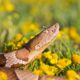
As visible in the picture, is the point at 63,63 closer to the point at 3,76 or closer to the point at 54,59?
the point at 54,59

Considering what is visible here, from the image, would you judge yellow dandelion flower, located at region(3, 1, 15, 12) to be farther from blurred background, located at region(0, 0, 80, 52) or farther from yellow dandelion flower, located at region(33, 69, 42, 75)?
yellow dandelion flower, located at region(33, 69, 42, 75)

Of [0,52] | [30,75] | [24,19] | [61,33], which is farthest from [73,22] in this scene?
[30,75]

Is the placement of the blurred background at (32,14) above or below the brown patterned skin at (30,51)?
above

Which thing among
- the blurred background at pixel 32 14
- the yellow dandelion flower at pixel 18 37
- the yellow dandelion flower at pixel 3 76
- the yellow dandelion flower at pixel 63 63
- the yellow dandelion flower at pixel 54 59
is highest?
the blurred background at pixel 32 14

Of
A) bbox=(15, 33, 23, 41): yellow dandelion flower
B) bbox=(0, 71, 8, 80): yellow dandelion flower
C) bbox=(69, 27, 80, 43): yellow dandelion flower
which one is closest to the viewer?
bbox=(0, 71, 8, 80): yellow dandelion flower

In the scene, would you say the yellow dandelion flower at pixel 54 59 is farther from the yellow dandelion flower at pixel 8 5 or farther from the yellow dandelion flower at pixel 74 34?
the yellow dandelion flower at pixel 8 5

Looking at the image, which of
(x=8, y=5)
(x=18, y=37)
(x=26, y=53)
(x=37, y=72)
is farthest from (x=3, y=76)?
(x=18, y=37)

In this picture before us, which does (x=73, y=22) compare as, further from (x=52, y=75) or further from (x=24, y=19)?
(x=52, y=75)

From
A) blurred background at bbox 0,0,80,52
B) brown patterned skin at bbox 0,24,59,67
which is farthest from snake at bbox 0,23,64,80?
blurred background at bbox 0,0,80,52

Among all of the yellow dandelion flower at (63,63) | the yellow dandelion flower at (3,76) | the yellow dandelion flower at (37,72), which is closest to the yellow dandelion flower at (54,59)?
the yellow dandelion flower at (63,63)
